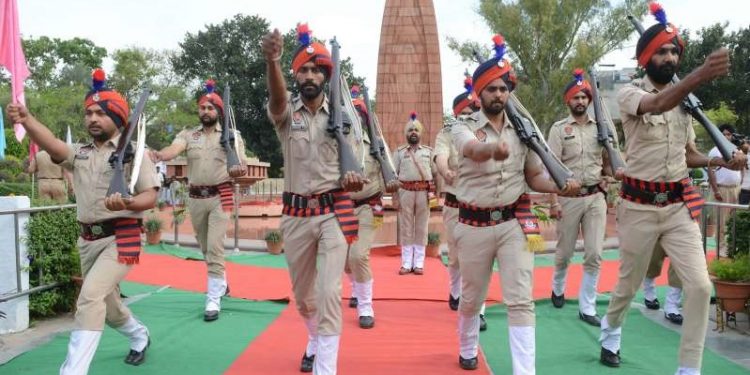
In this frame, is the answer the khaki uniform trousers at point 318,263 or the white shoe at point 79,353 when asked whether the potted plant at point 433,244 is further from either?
the white shoe at point 79,353

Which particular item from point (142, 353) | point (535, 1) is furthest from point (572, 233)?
point (535, 1)

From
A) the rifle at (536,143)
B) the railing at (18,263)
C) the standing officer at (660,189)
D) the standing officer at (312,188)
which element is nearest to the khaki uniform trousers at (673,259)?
the standing officer at (660,189)

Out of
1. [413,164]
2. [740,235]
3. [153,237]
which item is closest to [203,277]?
[413,164]

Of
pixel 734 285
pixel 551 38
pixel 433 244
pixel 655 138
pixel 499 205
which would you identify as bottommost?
pixel 433 244

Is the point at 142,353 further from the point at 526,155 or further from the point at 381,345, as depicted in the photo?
the point at 526,155

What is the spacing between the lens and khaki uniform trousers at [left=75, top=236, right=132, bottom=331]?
4.08 meters

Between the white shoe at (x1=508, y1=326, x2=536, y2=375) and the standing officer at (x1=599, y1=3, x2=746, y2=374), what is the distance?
3.38ft

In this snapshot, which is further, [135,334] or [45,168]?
[45,168]

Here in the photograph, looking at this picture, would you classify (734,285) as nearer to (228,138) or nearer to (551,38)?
(228,138)

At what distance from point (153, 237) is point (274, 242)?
8.18 feet

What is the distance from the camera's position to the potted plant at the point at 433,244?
443 inches

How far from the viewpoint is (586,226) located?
662cm

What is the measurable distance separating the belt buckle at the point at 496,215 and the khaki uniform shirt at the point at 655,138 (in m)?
1.11

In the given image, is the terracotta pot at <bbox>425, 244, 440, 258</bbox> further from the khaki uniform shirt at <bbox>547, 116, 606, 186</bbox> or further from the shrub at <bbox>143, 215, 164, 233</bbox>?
the shrub at <bbox>143, 215, 164, 233</bbox>
